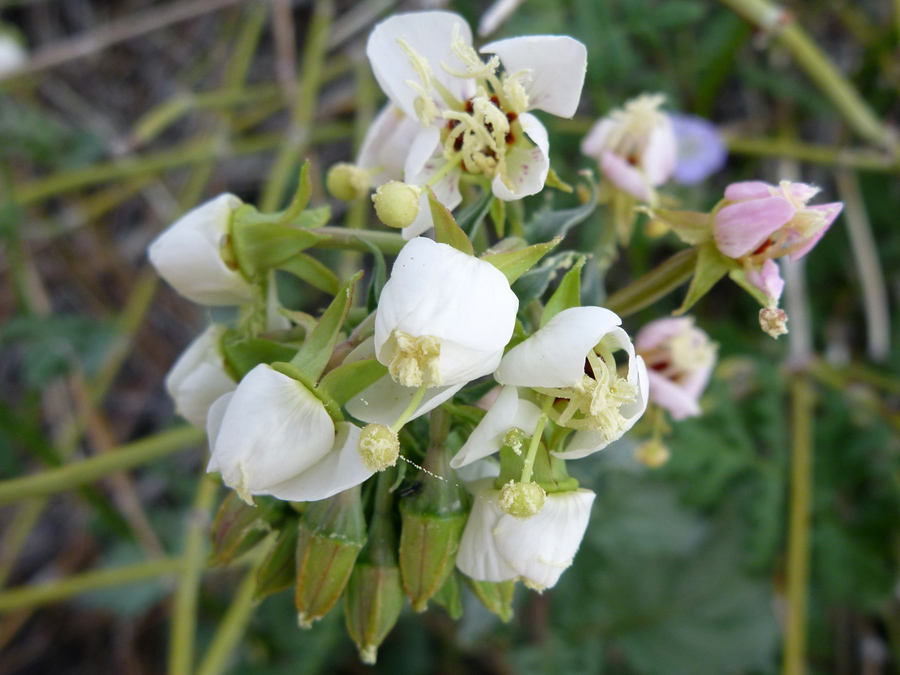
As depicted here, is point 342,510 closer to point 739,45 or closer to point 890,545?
point 890,545

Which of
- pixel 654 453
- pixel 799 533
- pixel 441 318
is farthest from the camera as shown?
pixel 799 533

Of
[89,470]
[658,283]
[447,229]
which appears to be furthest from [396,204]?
[89,470]

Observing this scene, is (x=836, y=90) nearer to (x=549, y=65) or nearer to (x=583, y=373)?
(x=549, y=65)

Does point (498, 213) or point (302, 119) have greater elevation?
point (498, 213)

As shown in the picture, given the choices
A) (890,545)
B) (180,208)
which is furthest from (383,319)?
(180,208)

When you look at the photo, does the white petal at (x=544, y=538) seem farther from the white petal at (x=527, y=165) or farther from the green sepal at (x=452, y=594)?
the white petal at (x=527, y=165)

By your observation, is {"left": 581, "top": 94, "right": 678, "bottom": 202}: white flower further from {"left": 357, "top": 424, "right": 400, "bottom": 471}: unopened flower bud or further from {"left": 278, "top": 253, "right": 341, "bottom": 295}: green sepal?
{"left": 357, "top": 424, "right": 400, "bottom": 471}: unopened flower bud
